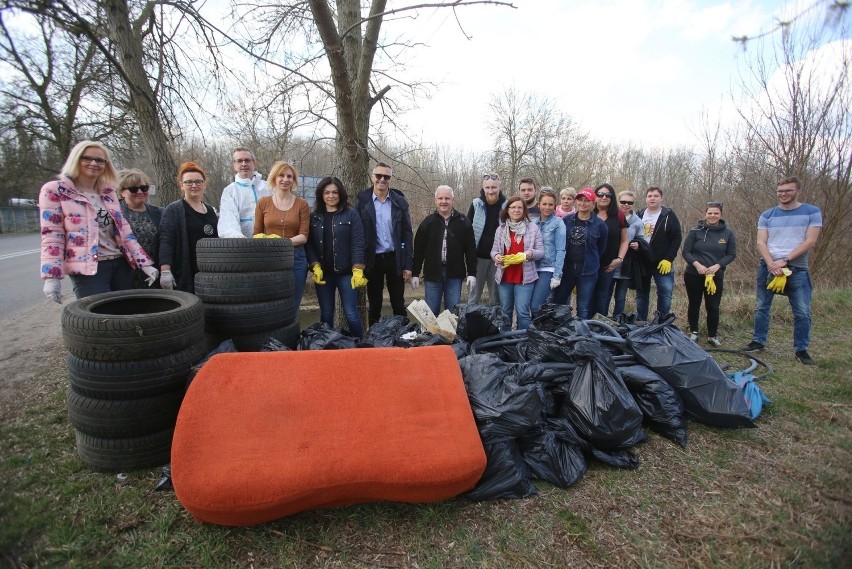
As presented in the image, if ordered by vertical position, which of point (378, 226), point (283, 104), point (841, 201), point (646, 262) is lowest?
point (646, 262)

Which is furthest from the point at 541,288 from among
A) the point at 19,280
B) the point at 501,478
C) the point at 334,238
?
the point at 19,280

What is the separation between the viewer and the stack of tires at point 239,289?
299 centimetres

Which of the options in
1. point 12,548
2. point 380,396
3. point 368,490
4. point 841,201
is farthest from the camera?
point 841,201

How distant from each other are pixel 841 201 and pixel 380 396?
480 inches

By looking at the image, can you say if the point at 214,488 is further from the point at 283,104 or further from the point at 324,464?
the point at 283,104

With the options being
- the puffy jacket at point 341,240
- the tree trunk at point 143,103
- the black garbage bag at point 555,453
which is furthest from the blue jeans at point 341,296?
the black garbage bag at point 555,453

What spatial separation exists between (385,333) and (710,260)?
4.29 metres

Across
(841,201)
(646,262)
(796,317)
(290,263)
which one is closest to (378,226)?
(290,263)

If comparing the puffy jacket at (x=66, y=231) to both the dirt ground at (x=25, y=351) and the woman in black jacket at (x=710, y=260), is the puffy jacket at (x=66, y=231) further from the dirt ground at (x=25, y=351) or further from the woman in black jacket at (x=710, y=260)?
the woman in black jacket at (x=710, y=260)

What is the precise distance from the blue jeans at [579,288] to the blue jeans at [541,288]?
430 millimetres

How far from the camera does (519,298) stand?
4.55 m

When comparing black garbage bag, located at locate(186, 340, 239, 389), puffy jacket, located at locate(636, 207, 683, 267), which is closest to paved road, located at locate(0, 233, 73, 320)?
black garbage bag, located at locate(186, 340, 239, 389)

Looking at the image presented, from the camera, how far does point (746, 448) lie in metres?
2.70

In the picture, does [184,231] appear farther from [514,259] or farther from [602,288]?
[602,288]
